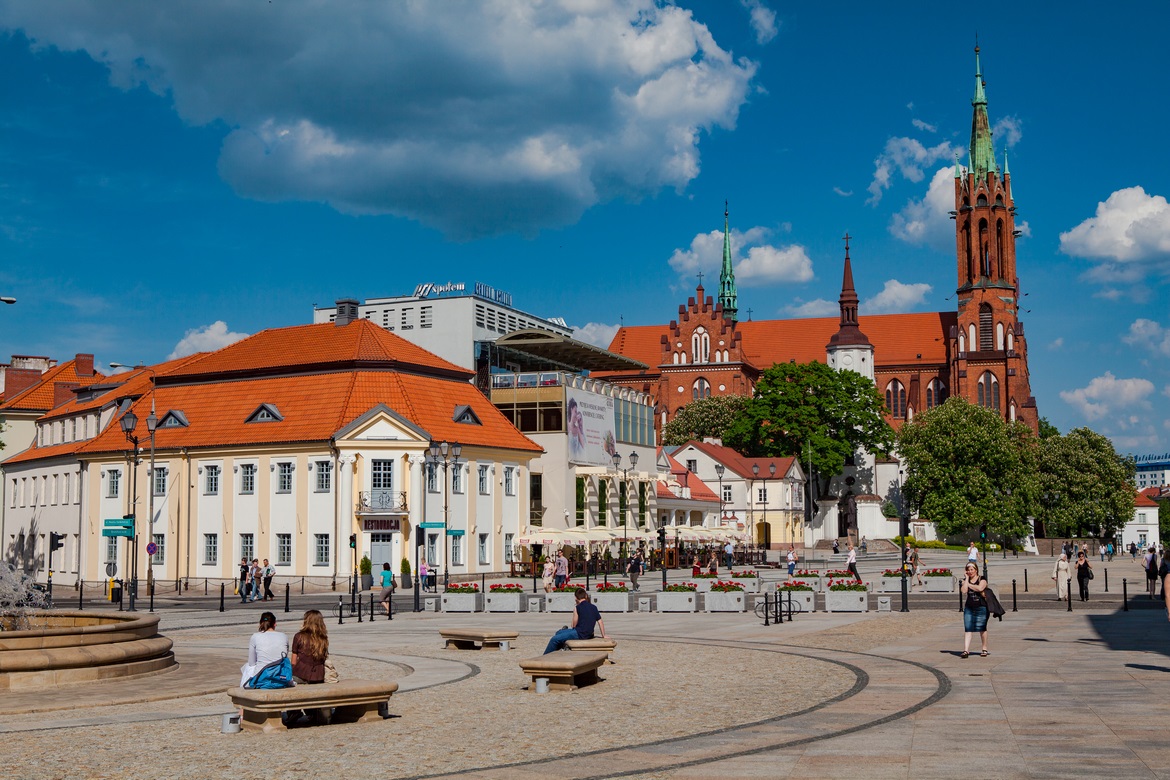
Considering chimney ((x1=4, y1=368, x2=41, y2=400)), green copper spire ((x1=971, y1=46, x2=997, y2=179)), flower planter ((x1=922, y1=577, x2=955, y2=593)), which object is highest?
green copper spire ((x1=971, y1=46, x2=997, y2=179))

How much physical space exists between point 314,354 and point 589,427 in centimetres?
2013

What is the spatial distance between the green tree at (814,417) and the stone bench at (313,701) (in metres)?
91.1

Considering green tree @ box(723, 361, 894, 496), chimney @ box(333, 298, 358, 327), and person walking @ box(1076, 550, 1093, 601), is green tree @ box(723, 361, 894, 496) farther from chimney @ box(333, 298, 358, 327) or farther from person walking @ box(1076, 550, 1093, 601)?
person walking @ box(1076, 550, 1093, 601)

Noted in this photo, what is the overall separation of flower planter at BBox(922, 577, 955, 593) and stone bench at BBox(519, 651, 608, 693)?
84.2 ft

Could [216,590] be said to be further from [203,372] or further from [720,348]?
[720,348]

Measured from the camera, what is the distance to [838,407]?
105875 mm

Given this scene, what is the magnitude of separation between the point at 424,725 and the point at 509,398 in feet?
194

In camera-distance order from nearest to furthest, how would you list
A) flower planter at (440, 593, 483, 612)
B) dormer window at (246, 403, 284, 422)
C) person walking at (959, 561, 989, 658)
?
person walking at (959, 561, 989, 658) < flower planter at (440, 593, 483, 612) < dormer window at (246, 403, 284, 422)

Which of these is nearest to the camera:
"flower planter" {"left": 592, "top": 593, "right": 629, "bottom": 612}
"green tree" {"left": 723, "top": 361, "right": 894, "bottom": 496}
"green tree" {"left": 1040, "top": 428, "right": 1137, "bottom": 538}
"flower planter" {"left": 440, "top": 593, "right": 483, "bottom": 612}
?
"flower planter" {"left": 592, "top": 593, "right": 629, "bottom": 612}

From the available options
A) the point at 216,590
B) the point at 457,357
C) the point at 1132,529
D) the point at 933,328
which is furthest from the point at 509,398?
the point at 1132,529

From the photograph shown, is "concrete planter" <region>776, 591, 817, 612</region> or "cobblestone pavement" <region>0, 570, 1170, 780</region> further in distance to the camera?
"concrete planter" <region>776, 591, 817, 612</region>

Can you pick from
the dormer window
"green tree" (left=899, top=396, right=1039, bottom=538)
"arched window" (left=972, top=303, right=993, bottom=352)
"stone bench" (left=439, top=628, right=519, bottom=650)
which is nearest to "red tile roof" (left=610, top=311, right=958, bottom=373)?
"arched window" (left=972, top=303, right=993, bottom=352)

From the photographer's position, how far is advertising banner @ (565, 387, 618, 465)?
7138cm

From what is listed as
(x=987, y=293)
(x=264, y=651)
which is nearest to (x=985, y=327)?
(x=987, y=293)
